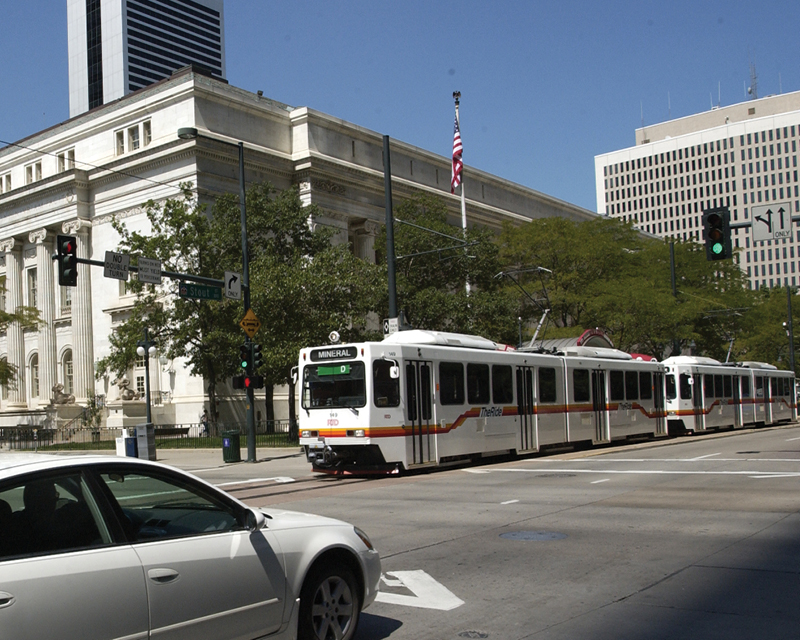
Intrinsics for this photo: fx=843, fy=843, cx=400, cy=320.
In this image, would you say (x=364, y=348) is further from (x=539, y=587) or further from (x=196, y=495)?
(x=196, y=495)

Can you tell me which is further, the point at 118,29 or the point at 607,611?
the point at 118,29

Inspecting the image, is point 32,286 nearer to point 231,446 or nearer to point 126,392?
point 126,392

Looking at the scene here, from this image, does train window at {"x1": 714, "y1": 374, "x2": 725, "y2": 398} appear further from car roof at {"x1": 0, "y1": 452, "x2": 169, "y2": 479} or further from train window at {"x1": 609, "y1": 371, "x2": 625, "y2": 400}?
car roof at {"x1": 0, "y1": 452, "x2": 169, "y2": 479}

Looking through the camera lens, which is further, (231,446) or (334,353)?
(231,446)

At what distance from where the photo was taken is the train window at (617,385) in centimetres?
2809

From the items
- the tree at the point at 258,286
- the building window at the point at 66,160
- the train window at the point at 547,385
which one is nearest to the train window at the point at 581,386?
the train window at the point at 547,385

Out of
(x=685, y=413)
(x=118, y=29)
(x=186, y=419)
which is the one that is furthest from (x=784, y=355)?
(x=118, y=29)

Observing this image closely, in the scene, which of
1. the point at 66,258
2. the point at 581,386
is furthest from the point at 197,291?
the point at 581,386

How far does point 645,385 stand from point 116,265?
740 inches

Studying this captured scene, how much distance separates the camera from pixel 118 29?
14750cm

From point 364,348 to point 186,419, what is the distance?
104 feet

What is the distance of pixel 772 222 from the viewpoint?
19500 millimetres

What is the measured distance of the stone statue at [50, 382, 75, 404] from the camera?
174 feet

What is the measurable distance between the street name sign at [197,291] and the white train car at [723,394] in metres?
17.6
